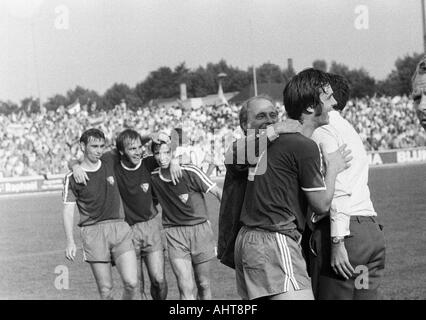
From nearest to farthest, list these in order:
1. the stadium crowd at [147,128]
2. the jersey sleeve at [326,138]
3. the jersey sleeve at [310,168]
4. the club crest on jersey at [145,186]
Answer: the jersey sleeve at [310,168], the jersey sleeve at [326,138], the club crest on jersey at [145,186], the stadium crowd at [147,128]

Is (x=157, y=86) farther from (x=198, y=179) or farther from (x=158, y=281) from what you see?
(x=158, y=281)

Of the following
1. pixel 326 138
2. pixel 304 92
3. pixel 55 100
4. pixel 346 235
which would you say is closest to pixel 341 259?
pixel 346 235

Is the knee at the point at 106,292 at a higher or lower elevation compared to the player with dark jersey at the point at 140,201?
lower

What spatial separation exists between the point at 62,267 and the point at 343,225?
285 inches

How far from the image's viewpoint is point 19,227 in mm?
17000

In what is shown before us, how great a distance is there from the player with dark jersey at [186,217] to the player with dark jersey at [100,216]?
1.44ft

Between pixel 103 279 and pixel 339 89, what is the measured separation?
389cm

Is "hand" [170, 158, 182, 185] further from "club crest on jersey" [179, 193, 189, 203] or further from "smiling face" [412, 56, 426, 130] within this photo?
"smiling face" [412, 56, 426, 130]

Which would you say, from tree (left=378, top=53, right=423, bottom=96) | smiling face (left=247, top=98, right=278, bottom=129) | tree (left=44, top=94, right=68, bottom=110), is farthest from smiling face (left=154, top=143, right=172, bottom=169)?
tree (left=44, top=94, right=68, bottom=110)

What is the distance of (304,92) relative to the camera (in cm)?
435

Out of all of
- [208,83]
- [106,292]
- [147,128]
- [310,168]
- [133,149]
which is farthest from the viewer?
[208,83]

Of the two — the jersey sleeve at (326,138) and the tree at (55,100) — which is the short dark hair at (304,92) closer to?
the jersey sleeve at (326,138)

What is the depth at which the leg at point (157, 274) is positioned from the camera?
7.74 meters

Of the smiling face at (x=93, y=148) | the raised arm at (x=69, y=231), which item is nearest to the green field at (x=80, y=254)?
the raised arm at (x=69, y=231)
